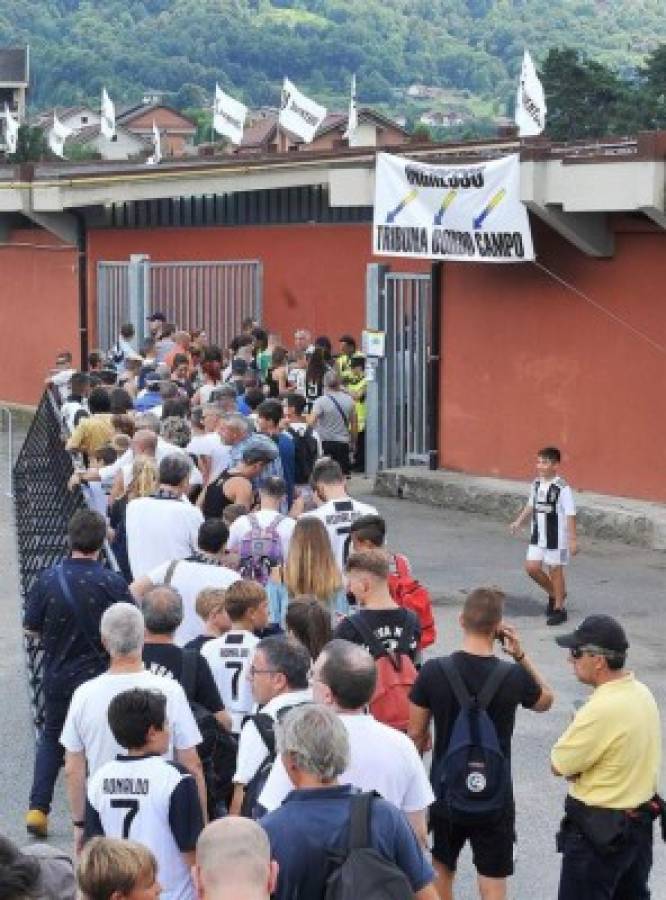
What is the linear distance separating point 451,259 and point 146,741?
41.5 ft

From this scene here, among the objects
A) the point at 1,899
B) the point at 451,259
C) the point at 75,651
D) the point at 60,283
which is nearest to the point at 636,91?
the point at 60,283

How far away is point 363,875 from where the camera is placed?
5141 millimetres

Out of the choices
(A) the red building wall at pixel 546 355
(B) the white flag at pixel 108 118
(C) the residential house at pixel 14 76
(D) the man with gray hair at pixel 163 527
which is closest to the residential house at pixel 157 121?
(C) the residential house at pixel 14 76

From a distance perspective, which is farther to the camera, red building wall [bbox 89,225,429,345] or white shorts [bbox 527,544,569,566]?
red building wall [bbox 89,225,429,345]

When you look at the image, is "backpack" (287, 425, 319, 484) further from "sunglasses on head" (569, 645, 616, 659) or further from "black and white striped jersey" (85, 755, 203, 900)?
"black and white striped jersey" (85, 755, 203, 900)

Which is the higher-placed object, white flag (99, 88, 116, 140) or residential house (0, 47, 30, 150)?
residential house (0, 47, 30, 150)

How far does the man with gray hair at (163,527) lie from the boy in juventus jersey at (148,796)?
3891 millimetres

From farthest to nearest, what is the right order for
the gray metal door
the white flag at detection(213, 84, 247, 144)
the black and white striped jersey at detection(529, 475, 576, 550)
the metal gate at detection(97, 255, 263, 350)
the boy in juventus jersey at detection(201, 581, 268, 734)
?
1. the white flag at detection(213, 84, 247, 144)
2. the gray metal door
3. the metal gate at detection(97, 255, 263, 350)
4. the black and white striped jersey at detection(529, 475, 576, 550)
5. the boy in juventus jersey at detection(201, 581, 268, 734)

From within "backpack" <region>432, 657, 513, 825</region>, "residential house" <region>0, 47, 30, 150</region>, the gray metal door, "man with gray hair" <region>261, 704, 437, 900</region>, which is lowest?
"backpack" <region>432, 657, 513, 825</region>

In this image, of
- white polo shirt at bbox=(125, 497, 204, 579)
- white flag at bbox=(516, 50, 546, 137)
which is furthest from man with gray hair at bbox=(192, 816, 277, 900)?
white flag at bbox=(516, 50, 546, 137)

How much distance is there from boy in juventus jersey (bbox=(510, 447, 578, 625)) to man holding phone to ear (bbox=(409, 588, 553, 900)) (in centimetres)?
657

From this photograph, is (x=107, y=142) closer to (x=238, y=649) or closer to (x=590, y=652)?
(x=238, y=649)

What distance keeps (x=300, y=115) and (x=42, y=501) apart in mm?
12209

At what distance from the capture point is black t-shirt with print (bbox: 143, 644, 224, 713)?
759 cm
